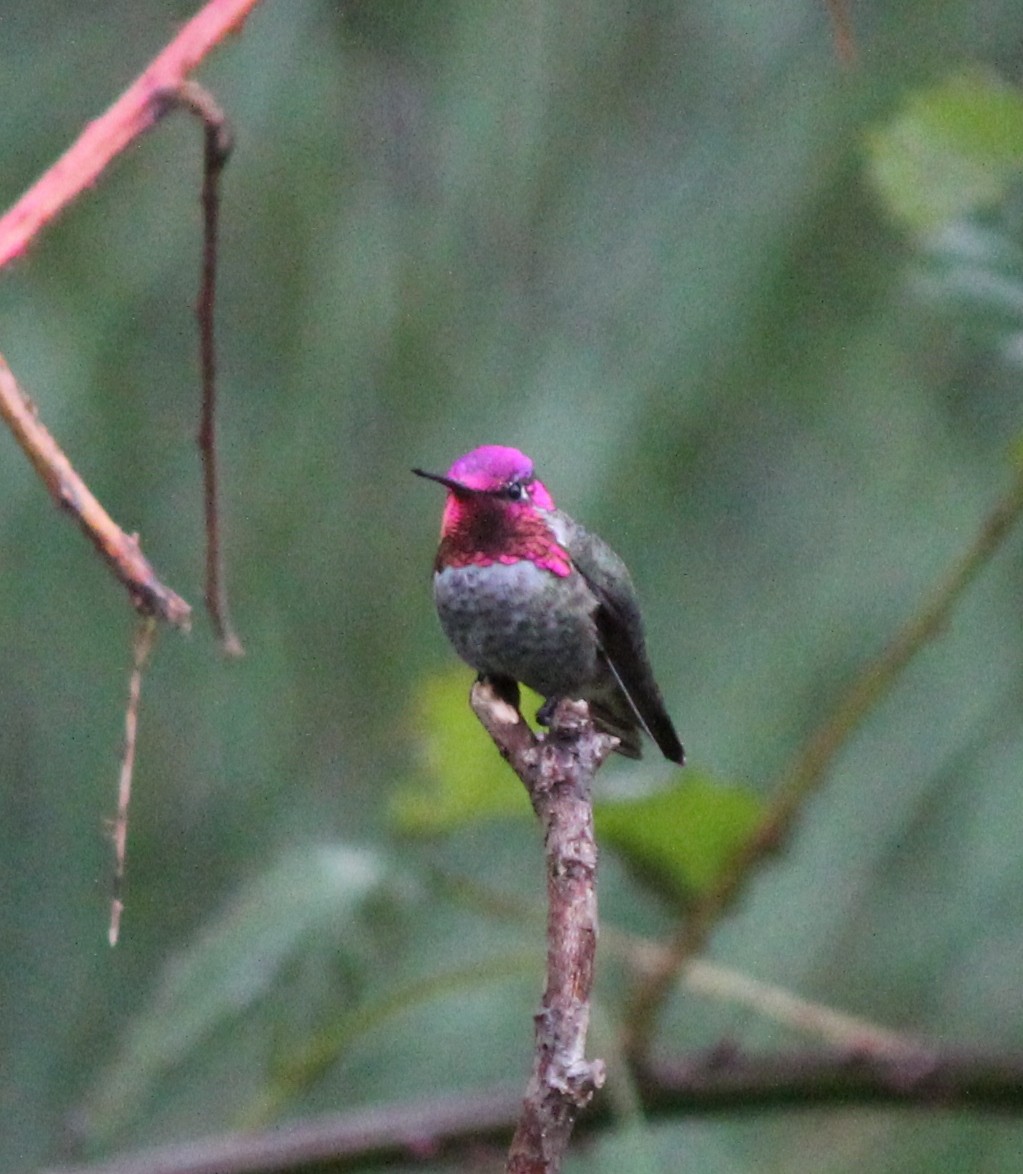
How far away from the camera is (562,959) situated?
2.59 feet

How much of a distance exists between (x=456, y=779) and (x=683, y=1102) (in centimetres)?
41

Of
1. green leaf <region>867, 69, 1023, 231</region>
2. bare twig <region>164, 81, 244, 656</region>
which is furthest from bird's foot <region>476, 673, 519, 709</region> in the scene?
green leaf <region>867, 69, 1023, 231</region>

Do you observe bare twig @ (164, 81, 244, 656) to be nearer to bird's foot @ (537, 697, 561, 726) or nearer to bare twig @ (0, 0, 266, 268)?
bare twig @ (0, 0, 266, 268)

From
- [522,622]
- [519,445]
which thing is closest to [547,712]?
[522,622]

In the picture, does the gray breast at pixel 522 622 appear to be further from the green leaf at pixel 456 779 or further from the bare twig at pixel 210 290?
the green leaf at pixel 456 779

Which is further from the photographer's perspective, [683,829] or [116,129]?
[683,829]

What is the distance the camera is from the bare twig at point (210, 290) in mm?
974

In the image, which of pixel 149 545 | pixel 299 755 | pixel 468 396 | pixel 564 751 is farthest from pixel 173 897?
pixel 564 751

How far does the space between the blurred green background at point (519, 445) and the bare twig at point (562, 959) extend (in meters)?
1.42

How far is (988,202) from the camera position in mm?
1946

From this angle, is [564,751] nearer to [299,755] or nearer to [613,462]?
[613,462]

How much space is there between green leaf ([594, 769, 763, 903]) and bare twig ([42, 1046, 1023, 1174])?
0.62 ft

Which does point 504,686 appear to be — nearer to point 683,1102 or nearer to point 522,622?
point 522,622

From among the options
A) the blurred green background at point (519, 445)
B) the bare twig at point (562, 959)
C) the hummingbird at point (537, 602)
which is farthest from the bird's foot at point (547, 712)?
the blurred green background at point (519, 445)
